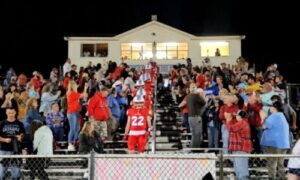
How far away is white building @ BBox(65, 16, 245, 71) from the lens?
34125 mm

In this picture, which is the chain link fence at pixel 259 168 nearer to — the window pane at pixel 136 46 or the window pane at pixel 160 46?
the window pane at pixel 160 46

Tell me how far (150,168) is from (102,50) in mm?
26943

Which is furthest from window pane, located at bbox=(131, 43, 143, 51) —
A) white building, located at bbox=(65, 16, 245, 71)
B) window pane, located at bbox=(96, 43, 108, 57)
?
window pane, located at bbox=(96, 43, 108, 57)

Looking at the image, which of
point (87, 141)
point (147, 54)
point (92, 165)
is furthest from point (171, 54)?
point (92, 165)

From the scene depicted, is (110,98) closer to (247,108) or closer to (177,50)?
(247,108)

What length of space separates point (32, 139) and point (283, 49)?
51.3 m

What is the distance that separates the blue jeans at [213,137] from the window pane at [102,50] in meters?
21.4

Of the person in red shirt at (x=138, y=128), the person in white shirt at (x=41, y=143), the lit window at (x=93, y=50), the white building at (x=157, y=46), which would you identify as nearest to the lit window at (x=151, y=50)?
the white building at (x=157, y=46)

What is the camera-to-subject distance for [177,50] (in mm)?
34781

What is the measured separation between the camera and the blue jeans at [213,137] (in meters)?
13.5

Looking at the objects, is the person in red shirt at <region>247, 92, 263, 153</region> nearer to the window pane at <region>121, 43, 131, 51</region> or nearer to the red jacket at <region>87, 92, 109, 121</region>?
the red jacket at <region>87, 92, 109, 121</region>

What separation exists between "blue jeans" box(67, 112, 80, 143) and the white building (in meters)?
20.2

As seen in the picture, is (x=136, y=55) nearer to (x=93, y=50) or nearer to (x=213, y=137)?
(x=93, y=50)

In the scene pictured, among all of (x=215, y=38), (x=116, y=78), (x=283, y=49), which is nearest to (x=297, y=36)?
(x=283, y=49)
